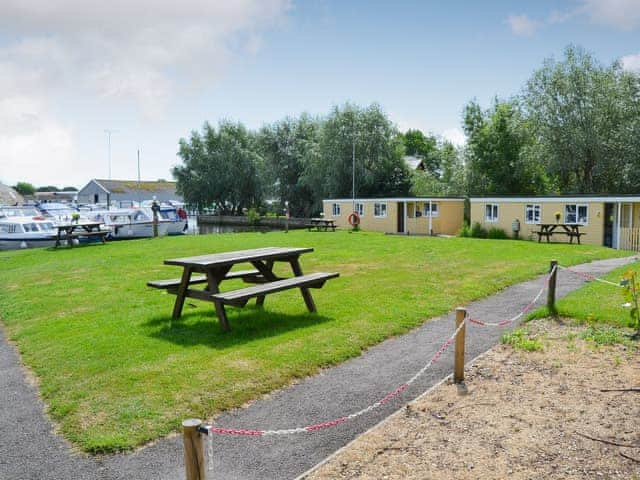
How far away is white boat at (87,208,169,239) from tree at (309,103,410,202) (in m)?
16.8

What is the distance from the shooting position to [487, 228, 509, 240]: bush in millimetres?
28844

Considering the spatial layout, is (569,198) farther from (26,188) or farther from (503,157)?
(26,188)

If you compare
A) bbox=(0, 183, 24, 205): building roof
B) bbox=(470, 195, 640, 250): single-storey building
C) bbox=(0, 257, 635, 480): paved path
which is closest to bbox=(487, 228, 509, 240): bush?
bbox=(470, 195, 640, 250): single-storey building

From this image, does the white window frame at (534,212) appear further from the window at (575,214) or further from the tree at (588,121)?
the tree at (588,121)

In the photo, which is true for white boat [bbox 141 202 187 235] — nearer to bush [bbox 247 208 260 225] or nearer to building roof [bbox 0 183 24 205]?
bush [bbox 247 208 260 225]

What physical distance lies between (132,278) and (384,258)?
791 cm

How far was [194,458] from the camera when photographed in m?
3.10

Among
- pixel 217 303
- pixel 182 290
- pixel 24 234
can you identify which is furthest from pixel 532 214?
pixel 24 234

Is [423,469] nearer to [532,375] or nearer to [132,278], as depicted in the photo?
[532,375]

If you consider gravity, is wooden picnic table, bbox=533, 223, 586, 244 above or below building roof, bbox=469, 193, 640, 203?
below

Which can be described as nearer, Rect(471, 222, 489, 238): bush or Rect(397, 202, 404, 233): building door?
Rect(471, 222, 489, 238): bush

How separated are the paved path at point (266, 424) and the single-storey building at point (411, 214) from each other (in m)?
27.2

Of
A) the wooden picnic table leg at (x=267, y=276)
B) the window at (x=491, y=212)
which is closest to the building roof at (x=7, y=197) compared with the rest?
the window at (x=491, y=212)

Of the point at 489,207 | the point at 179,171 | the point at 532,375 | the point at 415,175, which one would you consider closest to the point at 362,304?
the point at 532,375
